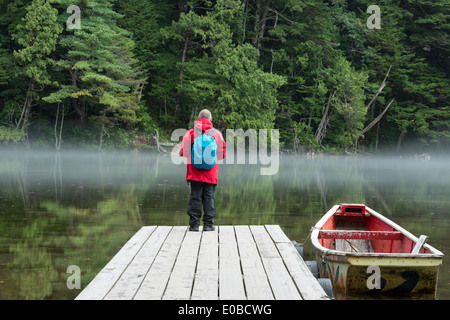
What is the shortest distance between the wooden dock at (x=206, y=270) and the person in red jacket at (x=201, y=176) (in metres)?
0.32

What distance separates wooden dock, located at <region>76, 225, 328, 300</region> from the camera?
407 cm

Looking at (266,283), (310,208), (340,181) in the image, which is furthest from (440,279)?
(340,181)

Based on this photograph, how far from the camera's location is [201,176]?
659 centimetres

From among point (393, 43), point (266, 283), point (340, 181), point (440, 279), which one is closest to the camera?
point (266, 283)

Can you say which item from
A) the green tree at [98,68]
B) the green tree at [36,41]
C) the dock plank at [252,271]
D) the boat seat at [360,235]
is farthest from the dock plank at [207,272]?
the green tree at [36,41]

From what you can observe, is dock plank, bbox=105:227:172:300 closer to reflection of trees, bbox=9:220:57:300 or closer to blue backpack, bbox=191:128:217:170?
blue backpack, bbox=191:128:217:170

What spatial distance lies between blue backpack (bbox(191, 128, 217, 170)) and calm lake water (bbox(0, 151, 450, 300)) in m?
1.76

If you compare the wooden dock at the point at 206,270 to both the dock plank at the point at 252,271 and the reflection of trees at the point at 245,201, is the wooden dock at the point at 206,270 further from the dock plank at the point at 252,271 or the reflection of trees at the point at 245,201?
the reflection of trees at the point at 245,201

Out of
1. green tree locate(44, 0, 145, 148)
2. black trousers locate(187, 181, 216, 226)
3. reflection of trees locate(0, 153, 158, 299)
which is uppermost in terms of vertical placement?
green tree locate(44, 0, 145, 148)

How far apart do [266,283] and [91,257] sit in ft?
11.5

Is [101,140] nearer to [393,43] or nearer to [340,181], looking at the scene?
[340,181]

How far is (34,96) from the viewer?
1208 inches

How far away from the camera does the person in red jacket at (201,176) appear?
6.53 metres

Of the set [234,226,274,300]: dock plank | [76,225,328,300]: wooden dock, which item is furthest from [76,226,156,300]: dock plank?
[234,226,274,300]: dock plank
